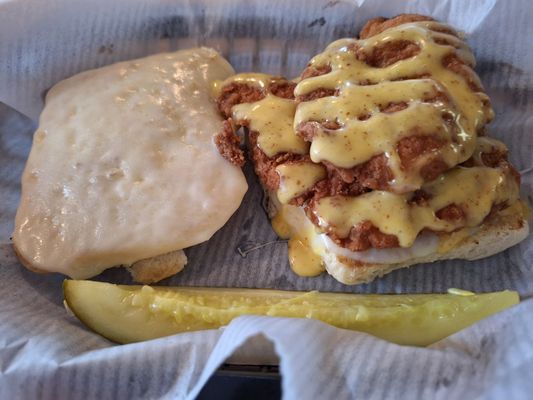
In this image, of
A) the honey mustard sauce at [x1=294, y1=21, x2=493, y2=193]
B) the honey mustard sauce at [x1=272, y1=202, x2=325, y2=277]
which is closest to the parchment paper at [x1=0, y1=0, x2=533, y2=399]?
the honey mustard sauce at [x1=272, y1=202, x2=325, y2=277]

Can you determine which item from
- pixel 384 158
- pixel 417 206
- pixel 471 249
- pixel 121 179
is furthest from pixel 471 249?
pixel 121 179

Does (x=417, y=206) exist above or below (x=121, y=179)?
above

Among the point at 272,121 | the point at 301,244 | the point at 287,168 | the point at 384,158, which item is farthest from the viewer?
the point at 301,244

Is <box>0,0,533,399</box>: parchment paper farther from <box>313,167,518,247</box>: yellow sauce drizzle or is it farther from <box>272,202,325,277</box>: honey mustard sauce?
<box>313,167,518,247</box>: yellow sauce drizzle

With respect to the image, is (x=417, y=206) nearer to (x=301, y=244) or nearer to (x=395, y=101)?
(x=395, y=101)

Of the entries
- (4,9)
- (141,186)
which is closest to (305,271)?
(141,186)

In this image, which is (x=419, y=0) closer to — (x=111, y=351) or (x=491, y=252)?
(x=491, y=252)
